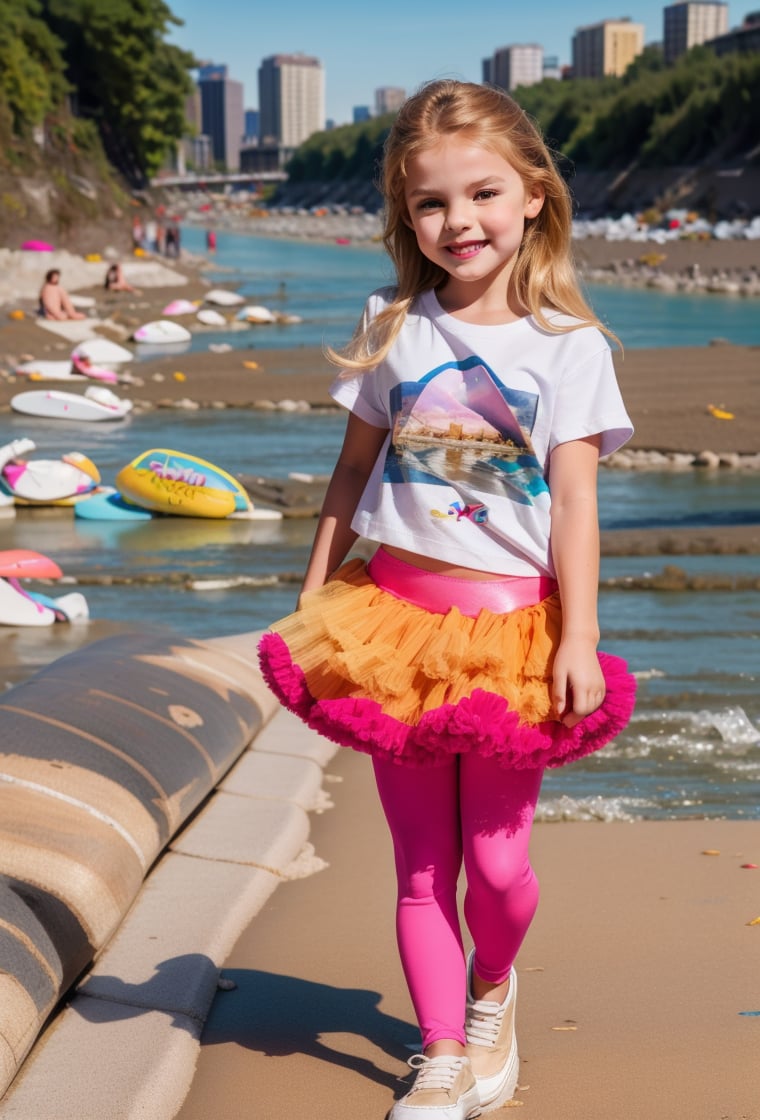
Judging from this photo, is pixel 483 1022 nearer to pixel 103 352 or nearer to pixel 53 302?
pixel 103 352

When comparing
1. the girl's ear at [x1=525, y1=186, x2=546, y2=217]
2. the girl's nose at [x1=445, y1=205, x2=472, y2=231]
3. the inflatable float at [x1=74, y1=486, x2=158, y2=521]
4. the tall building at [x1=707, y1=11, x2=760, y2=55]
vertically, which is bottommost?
the inflatable float at [x1=74, y1=486, x2=158, y2=521]

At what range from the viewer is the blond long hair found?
2783 millimetres

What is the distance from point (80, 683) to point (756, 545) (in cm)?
750

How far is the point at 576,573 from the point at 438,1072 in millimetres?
918

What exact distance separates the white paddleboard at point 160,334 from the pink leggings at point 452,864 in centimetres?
2715

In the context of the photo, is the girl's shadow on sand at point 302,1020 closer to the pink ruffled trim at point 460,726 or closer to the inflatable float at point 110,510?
the pink ruffled trim at point 460,726

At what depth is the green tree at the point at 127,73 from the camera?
202ft

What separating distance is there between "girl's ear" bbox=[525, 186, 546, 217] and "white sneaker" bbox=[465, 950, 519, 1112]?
143 cm

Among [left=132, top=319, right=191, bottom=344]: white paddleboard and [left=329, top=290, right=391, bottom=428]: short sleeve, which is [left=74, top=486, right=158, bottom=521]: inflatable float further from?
[left=132, top=319, right=191, bottom=344]: white paddleboard

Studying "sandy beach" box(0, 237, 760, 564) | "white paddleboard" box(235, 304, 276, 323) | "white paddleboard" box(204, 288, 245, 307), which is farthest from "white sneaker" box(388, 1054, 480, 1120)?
"white paddleboard" box(204, 288, 245, 307)

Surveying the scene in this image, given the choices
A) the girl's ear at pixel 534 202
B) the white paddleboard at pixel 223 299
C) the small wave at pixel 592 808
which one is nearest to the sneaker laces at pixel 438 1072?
the girl's ear at pixel 534 202

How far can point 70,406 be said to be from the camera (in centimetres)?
1870

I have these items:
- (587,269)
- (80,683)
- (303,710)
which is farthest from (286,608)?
(587,269)

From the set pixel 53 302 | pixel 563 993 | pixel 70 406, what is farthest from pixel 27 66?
pixel 563 993
